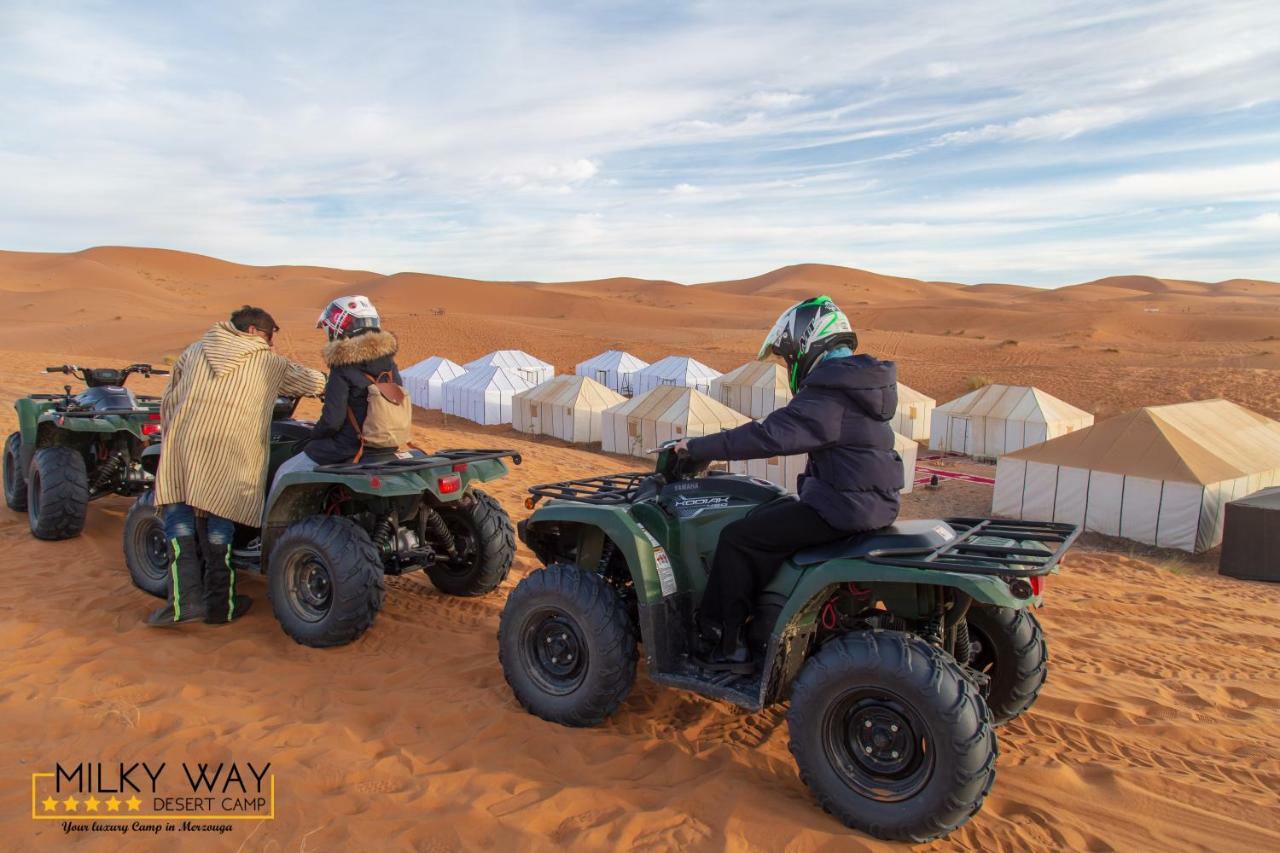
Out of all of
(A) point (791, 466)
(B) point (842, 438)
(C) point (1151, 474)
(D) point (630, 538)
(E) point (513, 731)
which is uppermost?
(B) point (842, 438)

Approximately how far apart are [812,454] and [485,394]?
922 inches

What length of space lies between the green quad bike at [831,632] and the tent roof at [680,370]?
2648 centimetres

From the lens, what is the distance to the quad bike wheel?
572 cm

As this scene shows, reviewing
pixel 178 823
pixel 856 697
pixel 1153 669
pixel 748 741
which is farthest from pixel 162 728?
pixel 1153 669

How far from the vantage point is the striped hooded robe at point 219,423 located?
504cm

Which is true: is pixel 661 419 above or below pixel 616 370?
below

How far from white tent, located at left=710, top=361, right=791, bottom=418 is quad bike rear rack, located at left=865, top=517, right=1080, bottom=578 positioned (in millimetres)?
22987

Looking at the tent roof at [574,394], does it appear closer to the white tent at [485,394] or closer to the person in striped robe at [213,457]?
the white tent at [485,394]

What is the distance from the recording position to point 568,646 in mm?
4125

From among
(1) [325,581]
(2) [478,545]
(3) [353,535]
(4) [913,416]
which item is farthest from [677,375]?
(3) [353,535]

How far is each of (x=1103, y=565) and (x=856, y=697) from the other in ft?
30.0

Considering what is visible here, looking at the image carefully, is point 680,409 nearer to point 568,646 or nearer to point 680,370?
point 680,370

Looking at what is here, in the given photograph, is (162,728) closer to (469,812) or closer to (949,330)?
(469,812)

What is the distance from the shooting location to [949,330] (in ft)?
228
